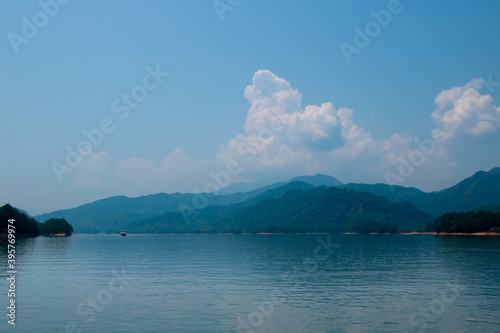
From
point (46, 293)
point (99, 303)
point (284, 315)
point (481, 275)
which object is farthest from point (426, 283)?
point (46, 293)

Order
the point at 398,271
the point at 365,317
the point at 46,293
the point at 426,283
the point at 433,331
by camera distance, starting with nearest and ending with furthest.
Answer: the point at 433,331, the point at 365,317, the point at 46,293, the point at 426,283, the point at 398,271

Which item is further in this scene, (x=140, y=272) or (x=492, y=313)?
(x=140, y=272)

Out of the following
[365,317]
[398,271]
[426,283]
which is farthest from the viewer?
[398,271]

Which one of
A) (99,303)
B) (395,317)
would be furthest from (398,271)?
(99,303)

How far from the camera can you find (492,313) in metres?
42.9

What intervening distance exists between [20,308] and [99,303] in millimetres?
8226

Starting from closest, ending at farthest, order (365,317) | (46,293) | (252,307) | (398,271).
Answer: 1. (365,317)
2. (252,307)
3. (46,293)
4. (398,271)

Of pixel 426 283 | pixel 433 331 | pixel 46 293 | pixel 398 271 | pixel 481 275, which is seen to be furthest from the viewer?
pixel 398 271

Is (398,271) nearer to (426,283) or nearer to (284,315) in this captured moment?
(426,283)

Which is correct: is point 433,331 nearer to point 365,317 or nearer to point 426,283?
point 365,317

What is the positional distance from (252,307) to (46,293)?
2898 cm

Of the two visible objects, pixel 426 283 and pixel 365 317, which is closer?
pixel 365 317

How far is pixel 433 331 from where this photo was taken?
3738cm

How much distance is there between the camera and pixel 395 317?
4209cm
